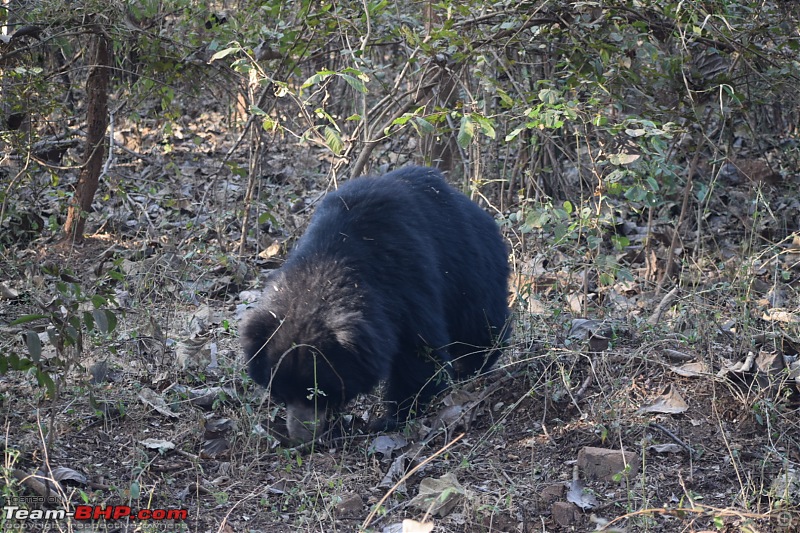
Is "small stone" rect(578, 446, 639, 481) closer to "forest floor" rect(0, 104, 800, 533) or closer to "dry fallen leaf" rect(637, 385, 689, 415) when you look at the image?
"forest floor" rect(0, 104, 800, 533)

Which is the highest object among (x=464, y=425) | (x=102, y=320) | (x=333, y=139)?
(x=333, y=139)

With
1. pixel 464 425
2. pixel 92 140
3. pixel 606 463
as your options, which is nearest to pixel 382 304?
pixel 464 425

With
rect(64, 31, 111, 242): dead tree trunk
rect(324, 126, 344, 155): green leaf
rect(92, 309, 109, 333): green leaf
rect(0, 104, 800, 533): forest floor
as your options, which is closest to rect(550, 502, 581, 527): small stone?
rect(0, 104, 800, 533): forest floor

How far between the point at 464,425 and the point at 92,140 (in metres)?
3.60

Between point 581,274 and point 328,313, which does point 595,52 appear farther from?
point 328,313

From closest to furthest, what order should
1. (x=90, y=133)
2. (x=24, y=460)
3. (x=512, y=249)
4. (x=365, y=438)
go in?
(x=24, y=460), (x=365, y=438), (x=512, y=249), (x=90, y=133)

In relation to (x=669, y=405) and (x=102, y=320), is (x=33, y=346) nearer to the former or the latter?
(x=102, y=320)

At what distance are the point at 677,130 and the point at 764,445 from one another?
1685 millimetres

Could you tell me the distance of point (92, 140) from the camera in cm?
581

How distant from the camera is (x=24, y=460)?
2.95 m

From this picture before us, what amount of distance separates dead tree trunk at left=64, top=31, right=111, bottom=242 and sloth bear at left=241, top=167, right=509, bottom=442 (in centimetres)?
255

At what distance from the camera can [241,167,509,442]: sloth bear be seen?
3.35m

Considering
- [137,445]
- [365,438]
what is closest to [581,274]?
[365,438]

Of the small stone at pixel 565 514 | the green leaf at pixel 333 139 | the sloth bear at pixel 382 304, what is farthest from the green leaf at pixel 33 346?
the small stone at pixel 565 514
